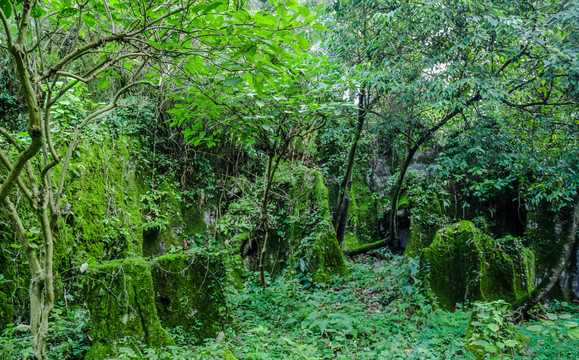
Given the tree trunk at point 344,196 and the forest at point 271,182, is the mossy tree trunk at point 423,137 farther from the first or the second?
the tree trunk at point 344,196

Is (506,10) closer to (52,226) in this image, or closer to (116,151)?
(52,226)

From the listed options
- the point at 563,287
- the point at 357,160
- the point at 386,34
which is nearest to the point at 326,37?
the point at 386,34

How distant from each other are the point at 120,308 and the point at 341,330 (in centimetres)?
252

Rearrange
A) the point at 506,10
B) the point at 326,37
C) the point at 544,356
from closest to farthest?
the point at 544,356, the point at 506,10, the point at 326,37

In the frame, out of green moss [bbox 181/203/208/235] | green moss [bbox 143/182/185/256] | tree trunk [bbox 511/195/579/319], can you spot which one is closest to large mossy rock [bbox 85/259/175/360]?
green moss [bbox 143/182/185/256]

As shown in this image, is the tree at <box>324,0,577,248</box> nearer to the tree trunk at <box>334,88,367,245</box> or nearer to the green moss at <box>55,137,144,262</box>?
the tree trunk at <box>334,88,367,245</box>

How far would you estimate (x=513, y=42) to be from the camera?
464cm

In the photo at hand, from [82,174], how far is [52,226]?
2861 millimetres

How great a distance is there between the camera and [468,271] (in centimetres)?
516

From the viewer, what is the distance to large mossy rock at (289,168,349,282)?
239 inches

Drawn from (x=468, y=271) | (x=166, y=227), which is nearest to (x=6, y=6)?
(x=166, y=227)

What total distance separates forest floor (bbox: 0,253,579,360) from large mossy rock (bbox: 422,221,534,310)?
0.31 m

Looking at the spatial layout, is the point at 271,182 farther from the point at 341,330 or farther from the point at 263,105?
the point at 341,330

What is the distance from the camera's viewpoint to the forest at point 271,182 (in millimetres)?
2057
